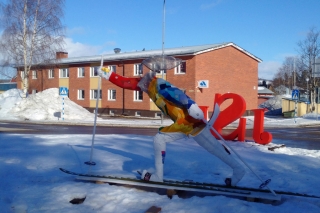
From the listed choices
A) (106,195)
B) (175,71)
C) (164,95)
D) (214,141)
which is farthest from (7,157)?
(175,71)

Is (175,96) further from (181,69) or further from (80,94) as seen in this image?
(80,94)

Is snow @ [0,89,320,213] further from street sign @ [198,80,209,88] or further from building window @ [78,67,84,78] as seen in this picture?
building window @ [78,67,84,78]

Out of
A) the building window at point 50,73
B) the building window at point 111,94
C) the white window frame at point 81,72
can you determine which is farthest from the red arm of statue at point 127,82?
the building window at point 50,73

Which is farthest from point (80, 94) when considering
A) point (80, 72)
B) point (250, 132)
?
point (250, 132)

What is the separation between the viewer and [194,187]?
5.61m

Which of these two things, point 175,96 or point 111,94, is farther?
point 111,94

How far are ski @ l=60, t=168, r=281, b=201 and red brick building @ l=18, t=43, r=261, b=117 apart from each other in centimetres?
2661

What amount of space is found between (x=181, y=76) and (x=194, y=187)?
30.1 metres

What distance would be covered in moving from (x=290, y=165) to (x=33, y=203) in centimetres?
536

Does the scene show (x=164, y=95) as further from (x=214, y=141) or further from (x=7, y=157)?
(x=7, y=157)

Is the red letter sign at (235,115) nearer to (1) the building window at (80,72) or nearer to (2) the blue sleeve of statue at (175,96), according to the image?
(2) the blue sleeve of statue at (175,96)

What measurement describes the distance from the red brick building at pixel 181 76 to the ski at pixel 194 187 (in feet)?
87.3

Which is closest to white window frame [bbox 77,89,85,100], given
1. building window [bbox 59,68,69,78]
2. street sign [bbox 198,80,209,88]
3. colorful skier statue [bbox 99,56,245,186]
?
building window [bbox 59,68,69,78]

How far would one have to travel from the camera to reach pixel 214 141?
5906mm
